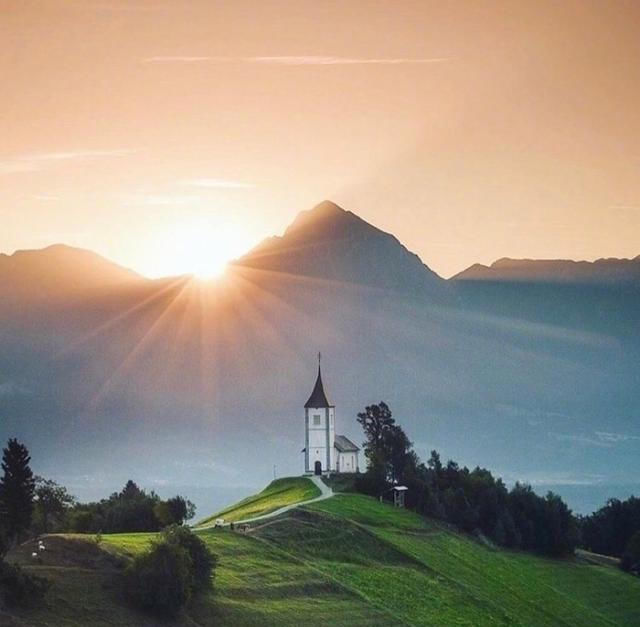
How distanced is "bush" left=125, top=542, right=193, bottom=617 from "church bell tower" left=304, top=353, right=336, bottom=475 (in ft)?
217

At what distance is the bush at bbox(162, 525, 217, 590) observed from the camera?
8894 centimetres

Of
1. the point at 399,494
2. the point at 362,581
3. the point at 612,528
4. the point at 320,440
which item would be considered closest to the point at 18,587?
the point at 362,581

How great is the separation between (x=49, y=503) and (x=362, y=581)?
24013 mm

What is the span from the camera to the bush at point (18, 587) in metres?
75.9

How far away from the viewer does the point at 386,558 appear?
11588 centimetres

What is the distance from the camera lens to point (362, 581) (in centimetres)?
10625

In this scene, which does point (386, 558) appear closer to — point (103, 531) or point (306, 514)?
point (306, 514)

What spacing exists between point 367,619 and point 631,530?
244ft

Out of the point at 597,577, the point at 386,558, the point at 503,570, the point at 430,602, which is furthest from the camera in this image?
the point at 597,577

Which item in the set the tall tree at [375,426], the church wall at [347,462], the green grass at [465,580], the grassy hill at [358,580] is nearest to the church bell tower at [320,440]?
the church wall at [347,462]

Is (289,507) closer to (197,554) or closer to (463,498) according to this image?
(463,498)

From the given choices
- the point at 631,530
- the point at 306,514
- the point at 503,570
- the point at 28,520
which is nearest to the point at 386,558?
the point at 306,514

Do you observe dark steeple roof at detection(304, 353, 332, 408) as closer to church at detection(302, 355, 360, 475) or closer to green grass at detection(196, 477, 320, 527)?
church at detection(302, 355, 360, 475)

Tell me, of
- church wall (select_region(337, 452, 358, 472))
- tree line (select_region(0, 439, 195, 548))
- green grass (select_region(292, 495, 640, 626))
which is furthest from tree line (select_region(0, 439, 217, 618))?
church wall (select_region(337, 452, 358, 472))
